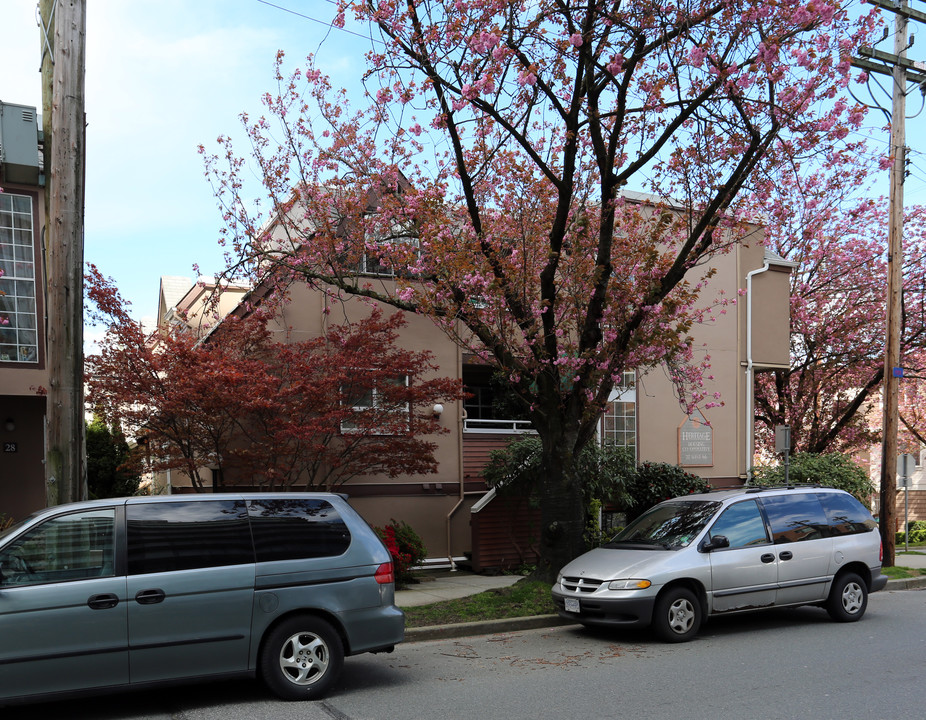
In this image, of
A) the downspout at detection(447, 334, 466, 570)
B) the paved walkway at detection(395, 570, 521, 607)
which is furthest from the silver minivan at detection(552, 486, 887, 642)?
the downspout at detection(447, 334, 466, 570)

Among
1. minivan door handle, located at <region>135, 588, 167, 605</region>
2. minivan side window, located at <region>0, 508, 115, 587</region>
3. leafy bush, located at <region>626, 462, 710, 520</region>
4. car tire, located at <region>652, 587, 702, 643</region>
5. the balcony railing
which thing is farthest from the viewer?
leafy bush, located at <region>626, 462, 710, 520</region>

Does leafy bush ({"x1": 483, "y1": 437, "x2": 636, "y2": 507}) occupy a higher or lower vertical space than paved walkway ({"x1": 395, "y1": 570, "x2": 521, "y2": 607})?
higher


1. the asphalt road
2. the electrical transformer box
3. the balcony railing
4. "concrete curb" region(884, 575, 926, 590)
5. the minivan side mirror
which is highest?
the electrical transformer box

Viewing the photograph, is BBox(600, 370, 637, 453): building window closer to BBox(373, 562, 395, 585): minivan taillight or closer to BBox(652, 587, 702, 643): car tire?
BBox(652, 587, 702, 643): car tire

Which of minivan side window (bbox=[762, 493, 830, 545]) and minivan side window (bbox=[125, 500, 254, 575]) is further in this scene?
minivan side window (bbox=[762, 493, 830, 545])

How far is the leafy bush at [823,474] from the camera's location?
731 inches

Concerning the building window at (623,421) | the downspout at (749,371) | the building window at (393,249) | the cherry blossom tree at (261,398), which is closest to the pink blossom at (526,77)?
the building window at (393,249)

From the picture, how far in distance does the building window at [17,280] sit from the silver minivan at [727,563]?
8403 millimetres

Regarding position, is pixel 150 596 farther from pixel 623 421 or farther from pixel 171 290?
pixel 171 290

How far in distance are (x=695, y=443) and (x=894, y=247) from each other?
236 inches

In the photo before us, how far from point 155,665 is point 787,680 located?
17.2 feet

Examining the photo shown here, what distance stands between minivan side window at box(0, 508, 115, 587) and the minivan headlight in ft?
16.6

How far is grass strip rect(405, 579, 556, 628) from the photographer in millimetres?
10086

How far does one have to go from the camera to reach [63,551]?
251 inches
